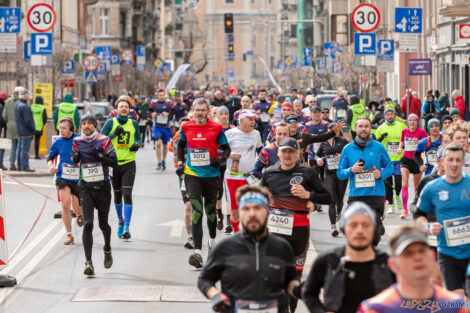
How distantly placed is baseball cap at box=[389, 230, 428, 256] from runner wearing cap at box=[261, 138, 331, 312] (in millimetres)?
4067

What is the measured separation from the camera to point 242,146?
14320mm

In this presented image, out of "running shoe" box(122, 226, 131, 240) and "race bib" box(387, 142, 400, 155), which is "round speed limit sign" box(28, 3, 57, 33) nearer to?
"race bib" box(387, 142, 400, 155)

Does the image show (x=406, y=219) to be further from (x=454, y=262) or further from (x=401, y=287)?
(x=401, y=287)

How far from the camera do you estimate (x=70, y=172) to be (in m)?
14.7

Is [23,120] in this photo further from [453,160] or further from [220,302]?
[220,302]

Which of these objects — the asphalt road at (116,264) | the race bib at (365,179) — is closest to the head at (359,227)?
the asphalt road at (116,264)

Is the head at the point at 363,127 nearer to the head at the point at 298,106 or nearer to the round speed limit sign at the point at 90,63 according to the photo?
the head at the point at 298,106

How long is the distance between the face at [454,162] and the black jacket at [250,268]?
6.94ft

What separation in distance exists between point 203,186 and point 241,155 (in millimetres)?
1411

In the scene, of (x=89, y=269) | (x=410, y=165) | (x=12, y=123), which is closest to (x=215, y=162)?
(x=89, y=269)

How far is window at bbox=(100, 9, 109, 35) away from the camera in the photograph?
88125 mm

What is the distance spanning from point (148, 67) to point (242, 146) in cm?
7708

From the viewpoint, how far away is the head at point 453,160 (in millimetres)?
8219

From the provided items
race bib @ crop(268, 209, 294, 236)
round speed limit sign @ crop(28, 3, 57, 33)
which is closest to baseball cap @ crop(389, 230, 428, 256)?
race bib @ crop(268, 209, 294, 236)
